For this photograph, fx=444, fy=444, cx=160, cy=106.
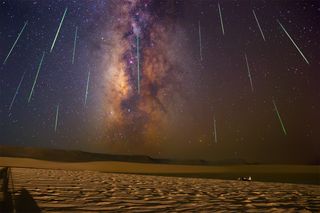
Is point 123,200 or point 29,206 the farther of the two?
point 123,200

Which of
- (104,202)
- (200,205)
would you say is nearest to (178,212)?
(200,205)

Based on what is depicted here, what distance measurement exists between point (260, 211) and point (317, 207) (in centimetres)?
176

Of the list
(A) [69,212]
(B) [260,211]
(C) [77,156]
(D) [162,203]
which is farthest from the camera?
(C) [77,156]

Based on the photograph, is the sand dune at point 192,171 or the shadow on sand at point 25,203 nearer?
the shadow on sand at point 25,203

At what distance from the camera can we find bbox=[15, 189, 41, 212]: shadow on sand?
799 cm

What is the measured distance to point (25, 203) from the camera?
876 cm

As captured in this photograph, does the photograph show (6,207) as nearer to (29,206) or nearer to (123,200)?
(29,206)

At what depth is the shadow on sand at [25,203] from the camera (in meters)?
7.99

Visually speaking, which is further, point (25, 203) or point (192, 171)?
A: point (192, 171)

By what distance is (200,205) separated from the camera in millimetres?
9703

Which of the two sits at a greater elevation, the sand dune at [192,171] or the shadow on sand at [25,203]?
the sand dune at [192,171]

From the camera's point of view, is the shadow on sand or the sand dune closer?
the shadow on sand

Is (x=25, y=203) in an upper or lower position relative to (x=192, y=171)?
lower

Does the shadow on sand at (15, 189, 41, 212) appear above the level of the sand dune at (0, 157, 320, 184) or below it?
below
